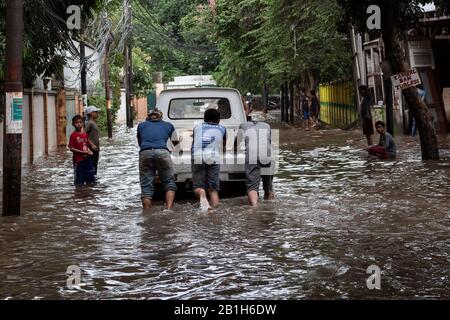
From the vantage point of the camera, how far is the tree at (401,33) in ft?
53.2

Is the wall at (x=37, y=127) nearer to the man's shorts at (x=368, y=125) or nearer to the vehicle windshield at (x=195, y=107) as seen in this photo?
the vehicle windshield at (x=195, y=107)

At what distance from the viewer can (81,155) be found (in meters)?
14.5

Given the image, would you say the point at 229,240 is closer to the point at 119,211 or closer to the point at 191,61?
the point at 119,211

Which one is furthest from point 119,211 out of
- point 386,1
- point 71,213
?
point 386,1

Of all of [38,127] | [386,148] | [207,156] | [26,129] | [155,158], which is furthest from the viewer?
[38,127]

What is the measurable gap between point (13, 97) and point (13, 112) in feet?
0.71

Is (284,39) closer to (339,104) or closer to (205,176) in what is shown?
(339,104)

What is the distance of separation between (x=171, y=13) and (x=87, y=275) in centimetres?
6821

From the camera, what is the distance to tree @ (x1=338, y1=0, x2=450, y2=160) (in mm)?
16219

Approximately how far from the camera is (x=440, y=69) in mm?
25969

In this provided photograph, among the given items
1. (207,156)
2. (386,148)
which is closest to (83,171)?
(207,156)

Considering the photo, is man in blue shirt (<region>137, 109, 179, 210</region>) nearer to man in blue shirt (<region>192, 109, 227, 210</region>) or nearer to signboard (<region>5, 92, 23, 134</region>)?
man in blue shirt (<region>192, 109, 227, 210</region>)

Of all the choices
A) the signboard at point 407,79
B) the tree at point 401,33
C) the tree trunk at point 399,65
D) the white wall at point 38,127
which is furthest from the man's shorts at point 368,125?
the white wall at point 38,127

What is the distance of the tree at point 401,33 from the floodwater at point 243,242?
5.10 ft
